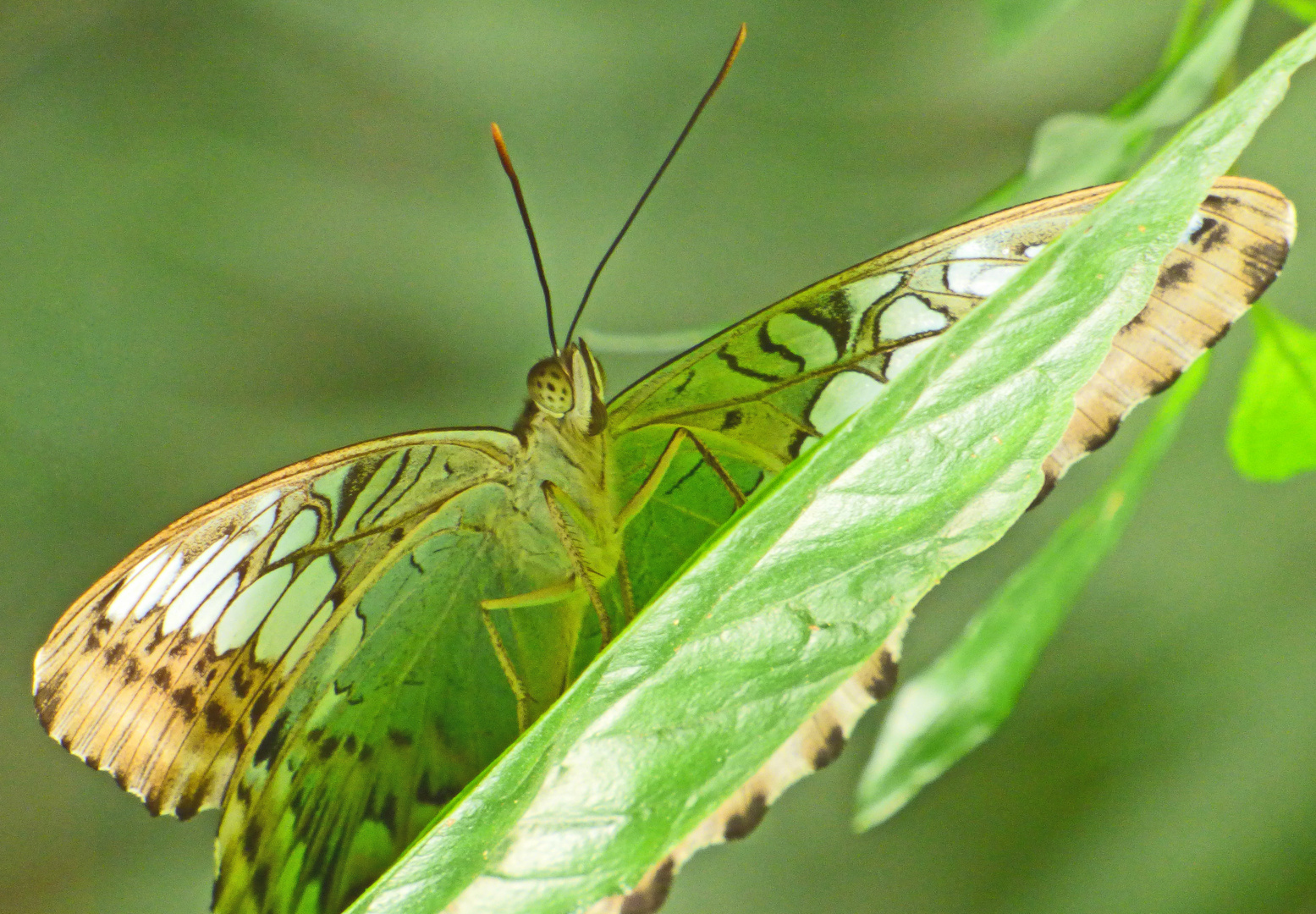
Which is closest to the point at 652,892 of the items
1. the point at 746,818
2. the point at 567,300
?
the point at 746,818

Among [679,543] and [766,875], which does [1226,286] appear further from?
[766,875]

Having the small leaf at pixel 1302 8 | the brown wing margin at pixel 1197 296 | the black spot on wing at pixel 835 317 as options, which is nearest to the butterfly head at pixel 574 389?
the black spot on wing at pixel 835 317

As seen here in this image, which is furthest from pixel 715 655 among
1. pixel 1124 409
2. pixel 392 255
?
pixel 392 255

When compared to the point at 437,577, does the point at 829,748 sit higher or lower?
lower

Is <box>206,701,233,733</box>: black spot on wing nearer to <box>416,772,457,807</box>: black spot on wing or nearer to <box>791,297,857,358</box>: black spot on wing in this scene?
<box>416,772,457,807</box>: black spot on wing

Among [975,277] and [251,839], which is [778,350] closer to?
[975,277]
